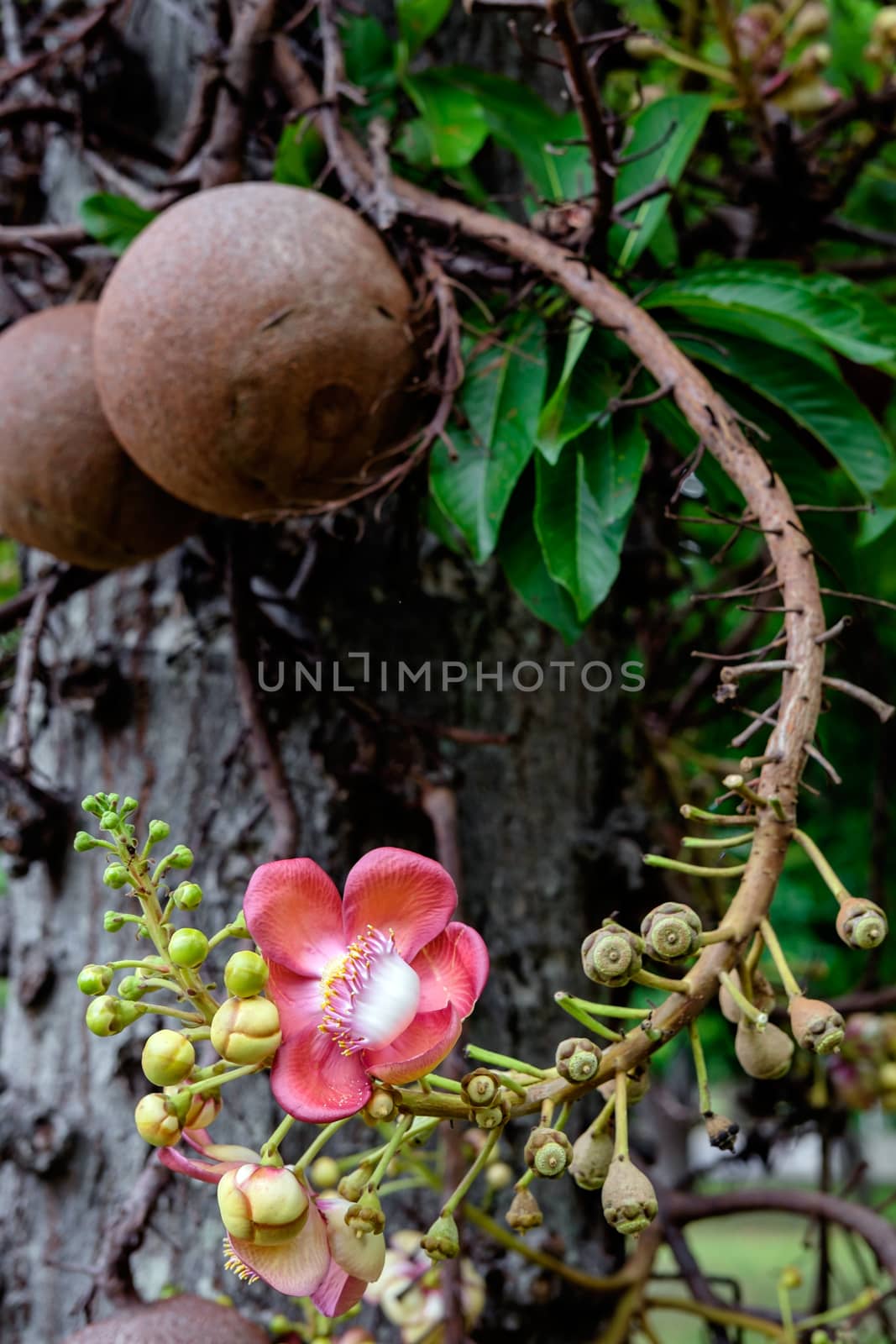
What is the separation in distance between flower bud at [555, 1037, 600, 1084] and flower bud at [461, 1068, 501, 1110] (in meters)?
0.03

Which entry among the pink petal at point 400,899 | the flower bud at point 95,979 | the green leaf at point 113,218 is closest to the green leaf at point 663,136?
the green leaf at point 113,218

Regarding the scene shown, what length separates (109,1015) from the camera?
459 millimetres

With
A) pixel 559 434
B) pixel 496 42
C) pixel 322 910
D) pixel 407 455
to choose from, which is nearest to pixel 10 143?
pixel 496 42

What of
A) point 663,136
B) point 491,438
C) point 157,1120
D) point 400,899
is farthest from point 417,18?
point 157,1120

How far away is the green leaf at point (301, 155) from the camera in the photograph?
1021 millimetres

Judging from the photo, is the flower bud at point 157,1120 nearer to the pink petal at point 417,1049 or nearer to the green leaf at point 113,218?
the pink petal at point 417,1049

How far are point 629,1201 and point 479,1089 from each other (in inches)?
2.8

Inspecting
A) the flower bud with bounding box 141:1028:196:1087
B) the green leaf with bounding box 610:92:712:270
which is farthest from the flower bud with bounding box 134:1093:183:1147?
the green leaf with bounding box 610:92:712:270

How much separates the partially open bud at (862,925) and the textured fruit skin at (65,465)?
27.7 inches

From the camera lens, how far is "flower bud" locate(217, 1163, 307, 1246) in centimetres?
45

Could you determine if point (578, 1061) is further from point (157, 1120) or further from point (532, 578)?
point (532, 578)

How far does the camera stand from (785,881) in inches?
112

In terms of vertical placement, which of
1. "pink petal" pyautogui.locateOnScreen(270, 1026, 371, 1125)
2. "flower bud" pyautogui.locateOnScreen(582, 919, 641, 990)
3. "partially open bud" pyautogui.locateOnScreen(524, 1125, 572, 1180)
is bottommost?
"pink petal" pyautogui.locateOnScreen(270, 1026, 371, 1125)

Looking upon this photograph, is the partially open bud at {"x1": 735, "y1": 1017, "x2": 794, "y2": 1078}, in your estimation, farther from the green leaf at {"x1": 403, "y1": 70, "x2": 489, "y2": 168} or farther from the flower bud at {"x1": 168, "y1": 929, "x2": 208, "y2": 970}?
the green leaf at {"x1": 403, "y1": 70, "x2": 489, "y2": 168}
